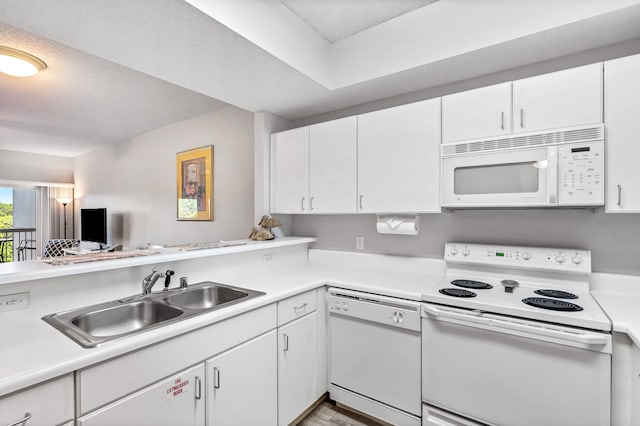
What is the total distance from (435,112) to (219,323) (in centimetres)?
179

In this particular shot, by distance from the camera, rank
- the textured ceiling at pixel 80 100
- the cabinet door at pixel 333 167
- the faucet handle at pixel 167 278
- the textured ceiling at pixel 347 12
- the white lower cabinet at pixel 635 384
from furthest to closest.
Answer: the textured ceiling at pixel 80 100 < the cabinet door at pixel 333 167 < the textured ceiling at pixel 347 12 < the faucet handle at pixel 167 278 < the white lower cabinet at pixel 635 384

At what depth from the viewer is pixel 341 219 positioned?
2.82 m

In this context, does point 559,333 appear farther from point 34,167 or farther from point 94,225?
point 34,167

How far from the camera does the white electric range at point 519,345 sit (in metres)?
1.36

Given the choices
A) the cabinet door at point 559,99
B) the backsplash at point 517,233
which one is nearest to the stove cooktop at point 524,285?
the backsplash at point 517,233

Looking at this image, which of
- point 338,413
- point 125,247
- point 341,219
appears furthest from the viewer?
point 125,247

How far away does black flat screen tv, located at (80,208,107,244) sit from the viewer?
5.33m

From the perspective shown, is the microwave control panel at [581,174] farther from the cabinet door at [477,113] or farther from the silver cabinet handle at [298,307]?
the silver cabinet handle at [298,307]

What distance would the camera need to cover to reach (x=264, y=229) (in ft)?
8.98

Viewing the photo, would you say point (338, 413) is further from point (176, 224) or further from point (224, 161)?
point (176, 224)

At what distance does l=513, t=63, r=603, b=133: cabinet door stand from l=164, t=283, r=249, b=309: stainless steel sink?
6.21 feet

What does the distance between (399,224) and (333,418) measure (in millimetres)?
1403

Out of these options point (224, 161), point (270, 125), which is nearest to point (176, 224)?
point (224, 161)

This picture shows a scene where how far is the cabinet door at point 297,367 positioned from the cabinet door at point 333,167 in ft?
2.87
